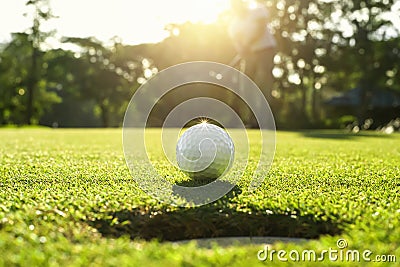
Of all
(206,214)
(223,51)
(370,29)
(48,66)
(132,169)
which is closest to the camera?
(206,214)

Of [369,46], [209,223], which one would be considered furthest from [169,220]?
[369,46]

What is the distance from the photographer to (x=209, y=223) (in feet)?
7.96

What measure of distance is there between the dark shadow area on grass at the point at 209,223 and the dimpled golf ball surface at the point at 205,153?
1.04 m

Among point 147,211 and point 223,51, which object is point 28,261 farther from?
point 223,51

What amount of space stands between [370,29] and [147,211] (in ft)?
93.9

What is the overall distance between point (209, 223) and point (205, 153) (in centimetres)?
115

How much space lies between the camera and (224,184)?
3.31 meters

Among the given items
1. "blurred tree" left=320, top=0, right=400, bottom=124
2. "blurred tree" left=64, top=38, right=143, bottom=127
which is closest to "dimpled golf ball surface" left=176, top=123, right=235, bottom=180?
"blurred tree" left=320, top=0, right=400, bottom=124

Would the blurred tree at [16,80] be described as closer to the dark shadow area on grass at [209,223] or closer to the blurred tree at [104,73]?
the blurred tree at [104,73]

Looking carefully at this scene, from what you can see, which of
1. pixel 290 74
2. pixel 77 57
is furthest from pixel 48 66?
pixel 290 74

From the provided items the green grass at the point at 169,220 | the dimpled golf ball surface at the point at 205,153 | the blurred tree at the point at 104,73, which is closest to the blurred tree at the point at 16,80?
the blurred tree at the point at 104,73

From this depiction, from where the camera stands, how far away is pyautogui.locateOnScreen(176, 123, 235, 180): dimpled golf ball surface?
138 inches

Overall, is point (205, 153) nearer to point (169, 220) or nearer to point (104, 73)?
point (169, 220)

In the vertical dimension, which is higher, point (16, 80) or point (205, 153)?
point (16, 80)
